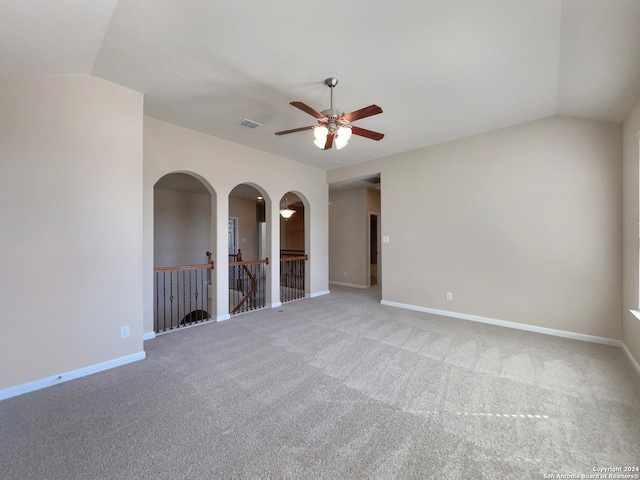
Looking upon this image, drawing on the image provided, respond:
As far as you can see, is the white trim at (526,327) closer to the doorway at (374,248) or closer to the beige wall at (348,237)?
the beige wall at (348,237)

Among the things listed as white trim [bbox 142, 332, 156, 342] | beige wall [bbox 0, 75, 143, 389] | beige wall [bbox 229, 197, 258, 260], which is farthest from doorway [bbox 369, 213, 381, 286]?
beige wall [bbox 0, 75, 143, 389]

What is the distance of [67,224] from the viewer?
2.47 m

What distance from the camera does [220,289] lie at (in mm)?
4273

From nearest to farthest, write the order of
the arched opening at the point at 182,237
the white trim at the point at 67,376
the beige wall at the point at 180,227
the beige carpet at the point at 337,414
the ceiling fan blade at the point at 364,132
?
the beige carpet at the point at 337,414 → the white trim at the point at 67,376 → the ceiling fan blade at the point at 364,132 → the arched opening at the point at 182,237 → the beige wall at the point at 180,227

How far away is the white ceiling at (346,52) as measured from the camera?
184cm

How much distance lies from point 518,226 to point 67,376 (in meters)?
5.53

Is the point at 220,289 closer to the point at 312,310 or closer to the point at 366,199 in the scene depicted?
the point at 312,310

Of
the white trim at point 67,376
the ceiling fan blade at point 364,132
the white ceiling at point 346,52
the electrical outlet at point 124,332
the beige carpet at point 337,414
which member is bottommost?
the beige carpet at point 337,414

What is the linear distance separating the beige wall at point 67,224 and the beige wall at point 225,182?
2.24 feet

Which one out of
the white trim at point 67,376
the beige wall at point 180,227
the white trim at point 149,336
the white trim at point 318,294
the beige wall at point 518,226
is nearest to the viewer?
the white trim at point 67,376

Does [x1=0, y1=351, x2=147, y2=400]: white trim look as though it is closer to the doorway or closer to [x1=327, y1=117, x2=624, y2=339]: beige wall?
[x1=327, y1=117, x2=624, y2=339]: beige wall

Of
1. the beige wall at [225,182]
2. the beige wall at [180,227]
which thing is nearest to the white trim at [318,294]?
the beige wall at [225,182]

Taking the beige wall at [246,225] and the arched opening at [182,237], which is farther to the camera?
the beige wall at [246,225]

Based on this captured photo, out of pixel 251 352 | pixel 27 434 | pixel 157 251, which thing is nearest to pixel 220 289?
pixel 251 352
